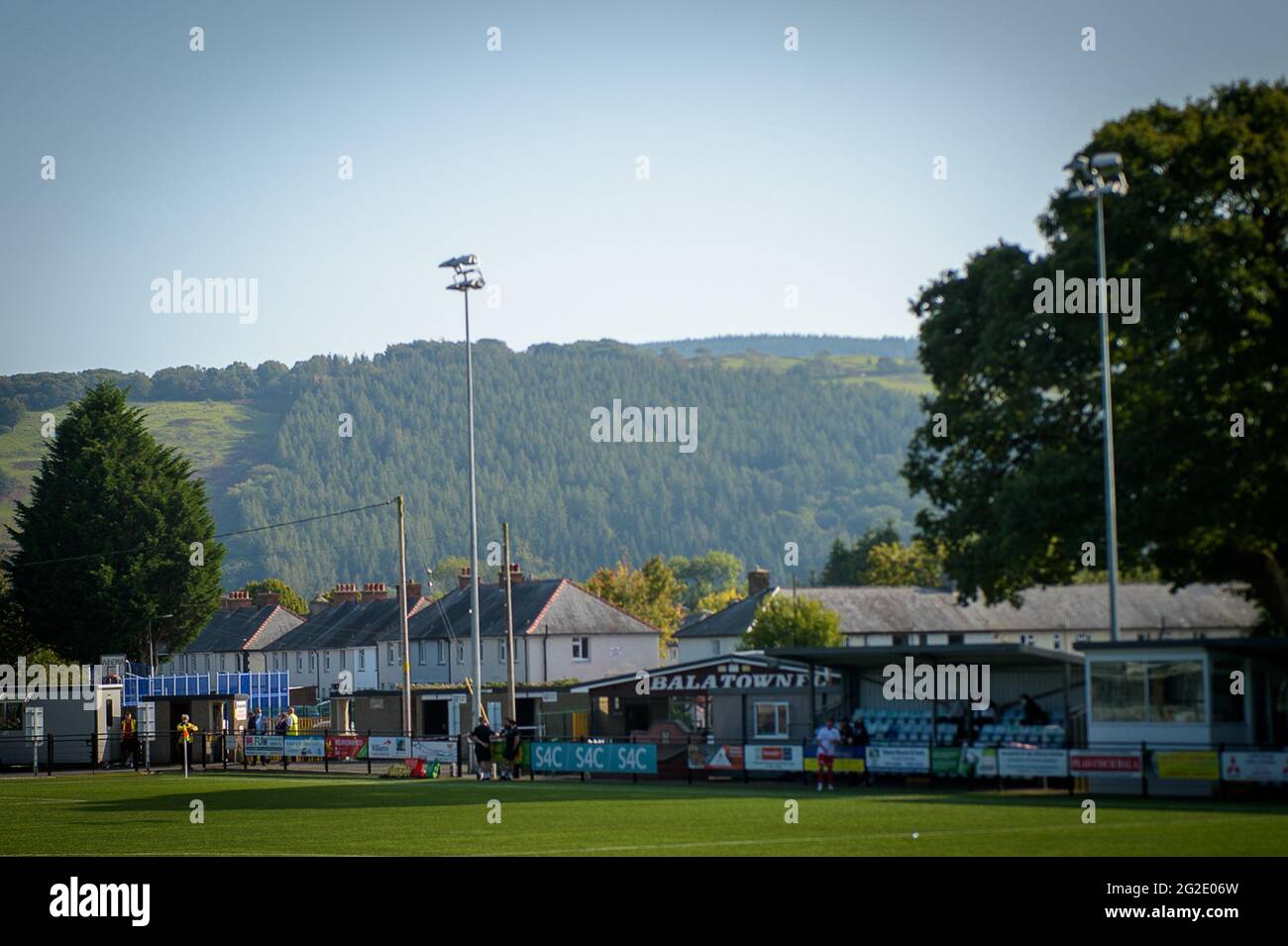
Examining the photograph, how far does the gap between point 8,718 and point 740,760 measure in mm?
31461

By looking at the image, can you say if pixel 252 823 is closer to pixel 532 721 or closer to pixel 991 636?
pixel 532 721

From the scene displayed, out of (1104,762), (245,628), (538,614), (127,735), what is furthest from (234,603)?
(1104,762)

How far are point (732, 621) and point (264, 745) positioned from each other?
56.5 m

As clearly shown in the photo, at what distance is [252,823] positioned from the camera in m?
27.8

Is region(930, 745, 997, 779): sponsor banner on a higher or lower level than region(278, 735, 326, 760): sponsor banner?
higher

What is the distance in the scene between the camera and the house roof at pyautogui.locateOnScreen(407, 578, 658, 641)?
9206 centimetres

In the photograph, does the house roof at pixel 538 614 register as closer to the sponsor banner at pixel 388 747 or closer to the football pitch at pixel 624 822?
the sponsor banner at pixel 388 747

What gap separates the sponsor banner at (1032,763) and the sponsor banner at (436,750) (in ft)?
67.2

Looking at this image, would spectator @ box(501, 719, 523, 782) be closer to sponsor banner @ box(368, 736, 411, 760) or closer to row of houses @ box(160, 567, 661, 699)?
sponsor banner @ box(368, 736, 411, 760)

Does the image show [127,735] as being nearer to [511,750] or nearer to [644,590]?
[511,750]

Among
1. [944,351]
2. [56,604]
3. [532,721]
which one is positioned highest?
[944,351]

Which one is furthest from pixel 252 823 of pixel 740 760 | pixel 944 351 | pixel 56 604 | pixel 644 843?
pixel 56 604

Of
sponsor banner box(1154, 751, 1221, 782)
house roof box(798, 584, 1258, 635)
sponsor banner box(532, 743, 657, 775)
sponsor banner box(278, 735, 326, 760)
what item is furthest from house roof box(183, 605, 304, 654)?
sponsor banner box(1154, 751, 1221, 782)

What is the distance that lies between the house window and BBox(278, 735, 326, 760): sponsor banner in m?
15.6
